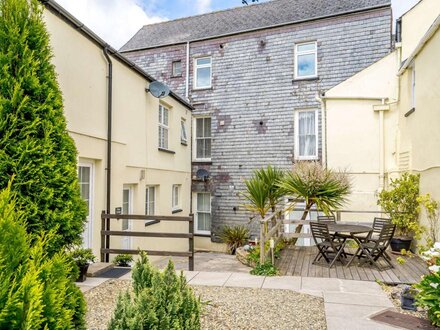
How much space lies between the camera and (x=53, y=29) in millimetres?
5875

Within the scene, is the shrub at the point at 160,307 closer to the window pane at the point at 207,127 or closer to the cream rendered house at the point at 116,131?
the cream rendered house at the point at 116,131

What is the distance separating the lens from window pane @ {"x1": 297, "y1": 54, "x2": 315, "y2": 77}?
12.5 metres

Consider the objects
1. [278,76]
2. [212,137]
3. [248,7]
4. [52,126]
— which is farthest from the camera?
[248,7]

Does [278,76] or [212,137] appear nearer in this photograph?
[278,76]

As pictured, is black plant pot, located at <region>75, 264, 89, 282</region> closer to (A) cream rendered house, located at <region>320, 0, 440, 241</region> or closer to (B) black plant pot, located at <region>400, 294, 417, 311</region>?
(B) black plant pot, located at <region>400, 294, 417, 311</region>

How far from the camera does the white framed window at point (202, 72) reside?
1403 cm

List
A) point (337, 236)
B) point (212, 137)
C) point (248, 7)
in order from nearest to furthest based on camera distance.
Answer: point (337, 236) → point (212, 137) → point (248, 7)

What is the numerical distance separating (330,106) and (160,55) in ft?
25.3

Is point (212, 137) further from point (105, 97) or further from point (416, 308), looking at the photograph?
point (416, 308)

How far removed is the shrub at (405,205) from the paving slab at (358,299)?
385 centimetres

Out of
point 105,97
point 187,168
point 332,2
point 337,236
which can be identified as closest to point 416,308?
point 337,236

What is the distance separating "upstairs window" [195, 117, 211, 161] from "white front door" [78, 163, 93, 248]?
7.31 metres

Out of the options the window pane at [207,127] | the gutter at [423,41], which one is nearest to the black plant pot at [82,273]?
the gutter at [423,41]

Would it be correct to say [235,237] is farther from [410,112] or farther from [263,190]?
[410,112]
